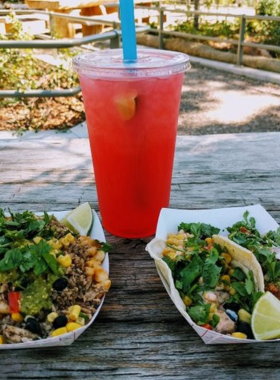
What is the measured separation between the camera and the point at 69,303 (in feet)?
2.33

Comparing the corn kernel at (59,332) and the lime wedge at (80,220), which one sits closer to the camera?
the corn kernel at (59,332)

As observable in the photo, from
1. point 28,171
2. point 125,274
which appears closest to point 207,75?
point 28,171

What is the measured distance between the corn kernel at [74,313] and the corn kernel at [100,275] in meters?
0.09

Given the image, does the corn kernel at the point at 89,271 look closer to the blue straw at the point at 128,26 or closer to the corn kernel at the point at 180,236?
the corn kernel at the point at 180,236

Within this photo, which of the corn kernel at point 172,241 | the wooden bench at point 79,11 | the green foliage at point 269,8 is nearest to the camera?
the corn kernel at point 172,241

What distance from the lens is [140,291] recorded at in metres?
0.83

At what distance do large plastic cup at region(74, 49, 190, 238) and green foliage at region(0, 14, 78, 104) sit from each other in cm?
310

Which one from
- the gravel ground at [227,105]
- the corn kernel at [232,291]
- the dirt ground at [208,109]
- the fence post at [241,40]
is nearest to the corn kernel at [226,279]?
the corn kernel at [232,291]

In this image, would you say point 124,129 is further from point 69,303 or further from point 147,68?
point 69,303

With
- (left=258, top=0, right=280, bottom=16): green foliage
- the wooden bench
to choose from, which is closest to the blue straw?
the wooden bench

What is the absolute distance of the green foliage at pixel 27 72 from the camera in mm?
4102

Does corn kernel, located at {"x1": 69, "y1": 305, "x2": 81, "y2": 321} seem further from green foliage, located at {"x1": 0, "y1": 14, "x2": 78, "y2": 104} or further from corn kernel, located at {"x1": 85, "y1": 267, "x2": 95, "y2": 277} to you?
green foliage, located at {"x1": 0, "y1": 14, "x2": 78, "y2": 104}

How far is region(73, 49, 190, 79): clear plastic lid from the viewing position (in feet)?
2.91

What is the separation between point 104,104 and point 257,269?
18.8 inches
